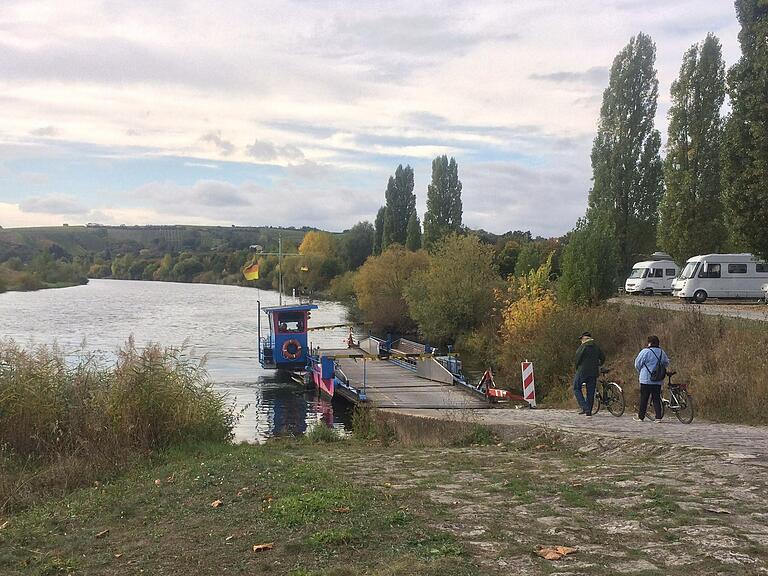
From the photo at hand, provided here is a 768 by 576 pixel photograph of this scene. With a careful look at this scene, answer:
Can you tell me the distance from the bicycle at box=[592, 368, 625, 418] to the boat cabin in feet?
→ 77.2

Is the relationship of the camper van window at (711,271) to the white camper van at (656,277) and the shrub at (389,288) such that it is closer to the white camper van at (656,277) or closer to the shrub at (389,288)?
the white camper van at (656,277)

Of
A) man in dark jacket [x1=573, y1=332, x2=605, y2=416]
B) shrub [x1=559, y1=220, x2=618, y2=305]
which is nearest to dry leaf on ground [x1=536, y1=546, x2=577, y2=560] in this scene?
man in dark jacket [x1=573, y1=332, x2=605, y2=416]

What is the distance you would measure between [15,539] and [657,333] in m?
21.4

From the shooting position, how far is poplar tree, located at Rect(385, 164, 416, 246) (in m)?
83.2

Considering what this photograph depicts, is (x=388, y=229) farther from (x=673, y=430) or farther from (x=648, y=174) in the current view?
(x=673, y=430)

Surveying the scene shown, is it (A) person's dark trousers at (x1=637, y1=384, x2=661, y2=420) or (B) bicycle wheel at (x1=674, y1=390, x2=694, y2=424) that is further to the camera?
(A) person's dark trousers at (x1=637, y1=384, x2=661, y2=420)

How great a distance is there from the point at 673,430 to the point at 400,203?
73.0 meters

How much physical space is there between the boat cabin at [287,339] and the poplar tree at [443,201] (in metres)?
33.0

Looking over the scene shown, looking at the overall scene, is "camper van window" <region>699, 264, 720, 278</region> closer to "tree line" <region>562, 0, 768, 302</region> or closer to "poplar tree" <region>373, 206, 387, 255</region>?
"tree line" <region>562, 0, 768, 302</region>

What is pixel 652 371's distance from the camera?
1312cm

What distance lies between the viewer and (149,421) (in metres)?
12.8

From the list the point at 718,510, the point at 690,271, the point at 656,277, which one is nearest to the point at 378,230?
the point at 656,277

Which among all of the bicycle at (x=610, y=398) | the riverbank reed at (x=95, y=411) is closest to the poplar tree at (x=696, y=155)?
the bicycle at (x=610, y=398)

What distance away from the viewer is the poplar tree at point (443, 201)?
228ft
